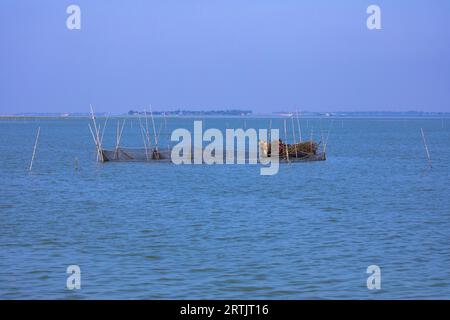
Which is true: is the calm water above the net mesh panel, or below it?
below

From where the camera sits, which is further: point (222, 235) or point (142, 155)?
point (142, 155)

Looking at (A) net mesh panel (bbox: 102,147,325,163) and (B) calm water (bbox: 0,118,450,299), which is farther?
(A) net mesh panel (bbox: 102,147,325,163)

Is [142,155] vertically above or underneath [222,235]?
above

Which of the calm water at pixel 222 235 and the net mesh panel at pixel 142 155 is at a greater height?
the net mesh panel at pixel 142 155

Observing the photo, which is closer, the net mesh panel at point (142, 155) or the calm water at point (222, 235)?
the calm water at point (222, 235)

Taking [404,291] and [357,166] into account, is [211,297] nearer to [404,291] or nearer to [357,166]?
[404,291]

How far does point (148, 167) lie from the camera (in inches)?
1289

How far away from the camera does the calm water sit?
11023 millimetres

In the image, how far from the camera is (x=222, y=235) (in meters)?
15.3

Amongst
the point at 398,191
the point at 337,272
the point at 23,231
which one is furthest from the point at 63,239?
the point at 398,191

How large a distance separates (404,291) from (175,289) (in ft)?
10.7

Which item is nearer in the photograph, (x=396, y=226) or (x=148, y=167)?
(x=396, y=226)

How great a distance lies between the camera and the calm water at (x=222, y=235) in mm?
11023
